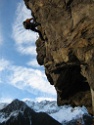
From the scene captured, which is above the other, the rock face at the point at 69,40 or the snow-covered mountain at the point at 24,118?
the snow-covered mountain at the point at 24,118

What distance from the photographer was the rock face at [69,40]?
27.0 metres

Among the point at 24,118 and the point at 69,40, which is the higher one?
the point at 24,118

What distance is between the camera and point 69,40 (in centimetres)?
2850

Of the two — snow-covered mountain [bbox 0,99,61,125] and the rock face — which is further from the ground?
snow-covered mountain [bbox 0,99,61,125]

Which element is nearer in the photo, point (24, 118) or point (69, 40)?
point (69, 40)

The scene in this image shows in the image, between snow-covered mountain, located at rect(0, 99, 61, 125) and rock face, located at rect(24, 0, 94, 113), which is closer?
rock face, located at rect(24, 0, 94, 113)

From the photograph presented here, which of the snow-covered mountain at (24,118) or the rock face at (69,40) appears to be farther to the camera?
the snow-covered mountain at (24,118)

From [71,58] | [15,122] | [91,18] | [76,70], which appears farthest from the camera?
[15,122]

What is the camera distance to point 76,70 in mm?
32406

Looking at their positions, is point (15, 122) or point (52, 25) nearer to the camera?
point (52, 25)

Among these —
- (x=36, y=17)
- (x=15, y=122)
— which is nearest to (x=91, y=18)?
(x=36, y=17)

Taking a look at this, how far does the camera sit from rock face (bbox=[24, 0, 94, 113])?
27016 mm

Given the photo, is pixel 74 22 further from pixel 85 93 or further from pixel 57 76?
pixel 85 93

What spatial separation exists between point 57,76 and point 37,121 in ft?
391
